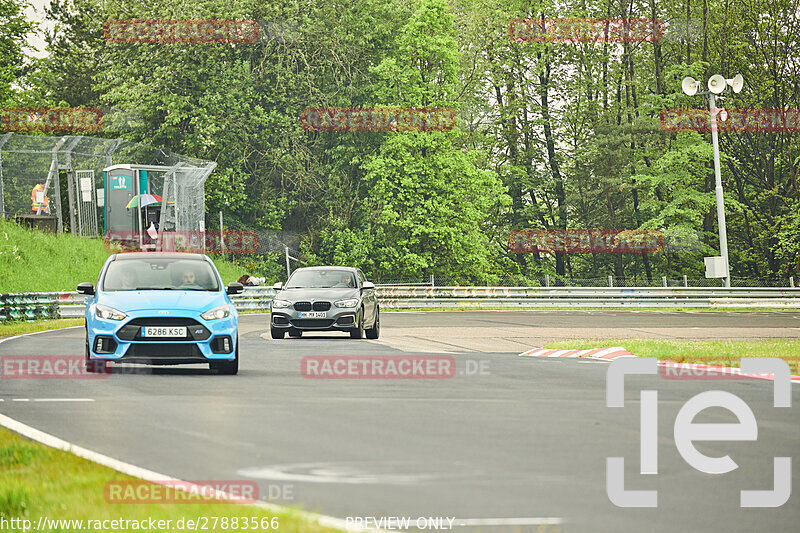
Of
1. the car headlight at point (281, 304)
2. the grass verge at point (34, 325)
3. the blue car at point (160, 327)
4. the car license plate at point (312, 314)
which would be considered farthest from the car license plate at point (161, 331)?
the grass verge at point (34, 325)

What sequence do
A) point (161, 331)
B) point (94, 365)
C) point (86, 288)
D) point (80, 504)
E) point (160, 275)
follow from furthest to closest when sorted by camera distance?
point (160, 275)
point (86, 288)
point (94, 365)
point (161, 331)
point (80, 504)

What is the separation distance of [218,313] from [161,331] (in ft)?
2.69

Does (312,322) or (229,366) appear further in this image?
(312,322)

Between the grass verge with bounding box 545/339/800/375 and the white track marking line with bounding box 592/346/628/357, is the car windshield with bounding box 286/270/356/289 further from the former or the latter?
the white track marking line with bounding box 592/346/628/357

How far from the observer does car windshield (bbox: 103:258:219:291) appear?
15820 millimetres

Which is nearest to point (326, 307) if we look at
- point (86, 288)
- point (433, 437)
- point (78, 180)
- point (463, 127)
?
point (86, 288)

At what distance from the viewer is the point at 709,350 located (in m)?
18.6

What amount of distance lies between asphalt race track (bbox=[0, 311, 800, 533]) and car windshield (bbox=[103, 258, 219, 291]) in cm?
128

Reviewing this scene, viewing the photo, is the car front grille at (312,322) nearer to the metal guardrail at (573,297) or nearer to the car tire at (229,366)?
the car tire at (229,366)

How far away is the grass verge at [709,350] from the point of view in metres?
17.2

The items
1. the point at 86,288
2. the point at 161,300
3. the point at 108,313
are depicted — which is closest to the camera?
the point at 108,313

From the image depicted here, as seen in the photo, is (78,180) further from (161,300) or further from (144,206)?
(161,300)

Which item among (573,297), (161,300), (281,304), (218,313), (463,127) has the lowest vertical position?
(573,297)

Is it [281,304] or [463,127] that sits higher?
[463,127]
